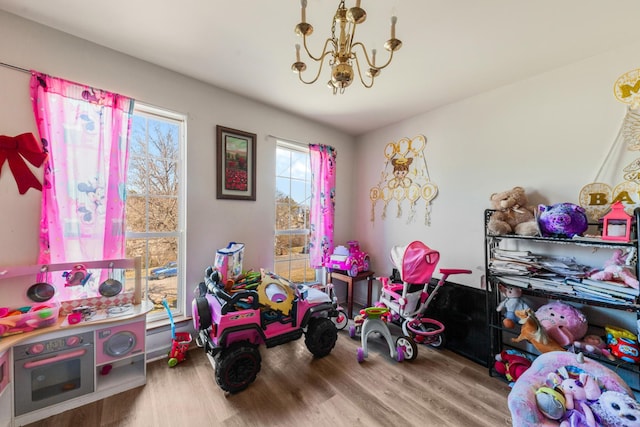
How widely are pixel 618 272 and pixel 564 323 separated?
48 cm

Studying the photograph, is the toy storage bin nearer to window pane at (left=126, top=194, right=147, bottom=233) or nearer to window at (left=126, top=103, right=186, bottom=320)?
window at (left=126, top=103, right=186, bottom=320)

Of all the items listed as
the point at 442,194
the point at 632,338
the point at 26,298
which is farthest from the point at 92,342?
the point at 632,338

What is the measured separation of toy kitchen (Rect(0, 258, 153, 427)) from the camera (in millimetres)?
1404

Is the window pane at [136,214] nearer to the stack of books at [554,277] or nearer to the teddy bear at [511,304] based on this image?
the stack of books at [554,277]

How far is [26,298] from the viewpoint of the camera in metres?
1.58

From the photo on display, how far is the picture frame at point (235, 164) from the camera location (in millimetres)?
2379

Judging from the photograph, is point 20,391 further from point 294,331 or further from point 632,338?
point 632,338

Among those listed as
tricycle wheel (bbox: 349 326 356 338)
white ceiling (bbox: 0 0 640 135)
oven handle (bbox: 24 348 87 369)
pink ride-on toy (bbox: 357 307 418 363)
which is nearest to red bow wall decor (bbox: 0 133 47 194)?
white ceiling (bbox: 0 0 640 135)

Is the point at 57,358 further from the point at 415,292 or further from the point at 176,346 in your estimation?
the point at 415,292

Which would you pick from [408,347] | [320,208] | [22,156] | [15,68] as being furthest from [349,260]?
[15,68]

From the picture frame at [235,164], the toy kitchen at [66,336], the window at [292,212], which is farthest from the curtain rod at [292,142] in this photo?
the toy kitchen at [66,336]

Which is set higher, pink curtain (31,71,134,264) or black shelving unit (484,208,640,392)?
pink curtain (31,71,134,264)

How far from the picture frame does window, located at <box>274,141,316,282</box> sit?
390 mm

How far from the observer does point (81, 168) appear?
173 centimetres
